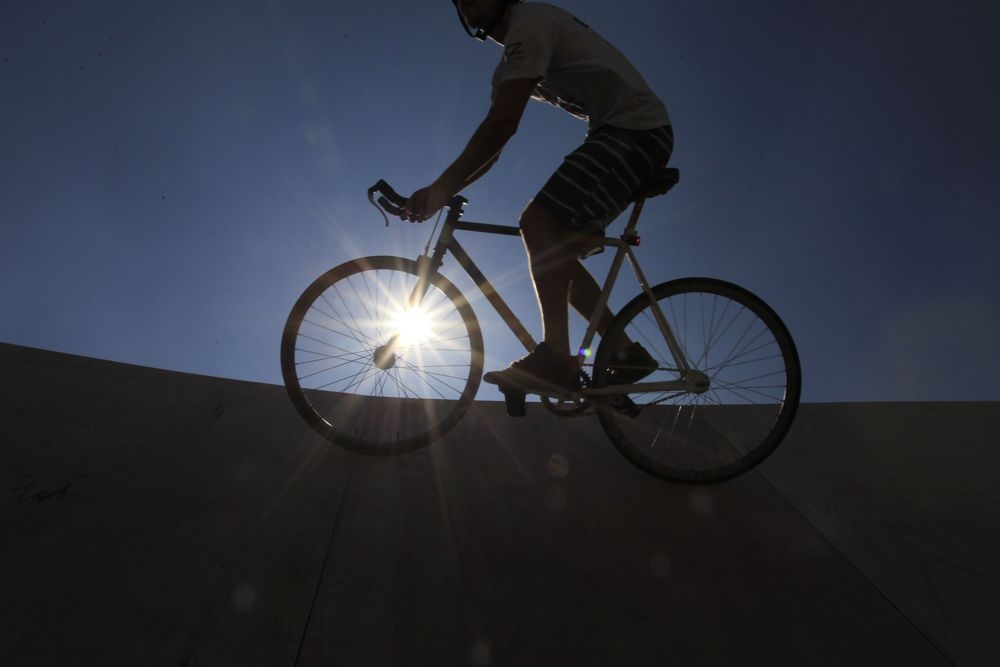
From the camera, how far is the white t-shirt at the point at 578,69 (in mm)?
2082

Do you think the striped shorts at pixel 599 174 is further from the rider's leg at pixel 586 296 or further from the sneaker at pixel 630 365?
the sneaker at pixel 630 365

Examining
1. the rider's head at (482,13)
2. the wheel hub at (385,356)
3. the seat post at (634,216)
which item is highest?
the rider's head at (482,13)

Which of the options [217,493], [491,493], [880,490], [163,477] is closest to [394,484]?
[491,493]

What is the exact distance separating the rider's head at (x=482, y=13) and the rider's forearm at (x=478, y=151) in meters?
0.40

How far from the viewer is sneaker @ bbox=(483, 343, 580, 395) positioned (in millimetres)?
2316

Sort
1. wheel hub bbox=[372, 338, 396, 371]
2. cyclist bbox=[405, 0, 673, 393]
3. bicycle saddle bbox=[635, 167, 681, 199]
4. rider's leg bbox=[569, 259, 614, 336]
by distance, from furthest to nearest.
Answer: wheel hub bbox=[372, 338, 396, 371]
rider's leg bbox=[569, 259, 614, 336]
bicycle saddle bbox=[635, 167, 681, 199]
cyclist bbox=[405, 0, 673, 393]

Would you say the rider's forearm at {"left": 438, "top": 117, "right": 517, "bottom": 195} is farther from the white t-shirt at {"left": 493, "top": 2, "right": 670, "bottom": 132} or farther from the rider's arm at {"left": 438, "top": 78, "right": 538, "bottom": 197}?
the white t-shirt at {"left": 493, "top": 2, "right": 670, "bottom": 132}

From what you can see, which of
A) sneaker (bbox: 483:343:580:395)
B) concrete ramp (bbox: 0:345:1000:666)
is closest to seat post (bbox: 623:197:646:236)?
sneaker (bbox: 483:343:580:395)

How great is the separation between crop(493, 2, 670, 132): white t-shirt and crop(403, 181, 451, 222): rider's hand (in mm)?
458

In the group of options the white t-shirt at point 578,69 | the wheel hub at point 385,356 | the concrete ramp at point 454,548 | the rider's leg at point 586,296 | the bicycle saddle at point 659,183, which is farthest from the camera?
the wheel hub at point 385,356

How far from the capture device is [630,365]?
240 centimetres

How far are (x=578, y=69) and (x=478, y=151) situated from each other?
1.63ft

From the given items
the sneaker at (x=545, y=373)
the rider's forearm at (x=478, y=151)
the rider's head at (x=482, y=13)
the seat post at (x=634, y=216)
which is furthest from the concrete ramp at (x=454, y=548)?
the rider's head at (x=482, y=13)

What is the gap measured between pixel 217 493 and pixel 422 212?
1249 millimetres
